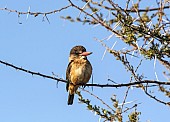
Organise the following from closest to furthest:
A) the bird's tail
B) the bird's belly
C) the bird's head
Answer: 1. the bird's belly
2. the bird's head
3. the bird's tail

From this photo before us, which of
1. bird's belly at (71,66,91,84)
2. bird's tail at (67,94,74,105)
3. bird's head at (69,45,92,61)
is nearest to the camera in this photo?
bird's belly at (71,66,91,84)

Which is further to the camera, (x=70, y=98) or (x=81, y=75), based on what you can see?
A: (x=70, y=98)

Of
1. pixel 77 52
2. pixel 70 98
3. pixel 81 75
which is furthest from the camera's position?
pixel 70 98

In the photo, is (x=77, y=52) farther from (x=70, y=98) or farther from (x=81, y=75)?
(x=70, y=98)

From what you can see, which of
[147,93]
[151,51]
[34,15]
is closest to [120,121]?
[147,93]

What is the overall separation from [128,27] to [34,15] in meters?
1.01

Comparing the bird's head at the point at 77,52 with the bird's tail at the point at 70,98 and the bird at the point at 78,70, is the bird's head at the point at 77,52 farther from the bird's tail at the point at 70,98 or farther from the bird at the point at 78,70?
the bird's tail at the point at 70,98

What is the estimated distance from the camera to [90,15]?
3738 millimetres

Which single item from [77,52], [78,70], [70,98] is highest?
[77,52]

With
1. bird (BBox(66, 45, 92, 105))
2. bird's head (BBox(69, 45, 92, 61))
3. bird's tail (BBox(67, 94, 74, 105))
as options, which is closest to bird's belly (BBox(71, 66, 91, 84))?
bird (BBox(66, 45, 92, 105))

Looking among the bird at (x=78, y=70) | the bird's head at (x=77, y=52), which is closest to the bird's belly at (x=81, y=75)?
the bird at (x=78, y=70)

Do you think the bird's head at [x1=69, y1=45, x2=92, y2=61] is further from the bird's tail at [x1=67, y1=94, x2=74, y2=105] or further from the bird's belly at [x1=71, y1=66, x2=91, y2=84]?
the bird's tail at [x1=67, y1=94, x2=74, y2=105]

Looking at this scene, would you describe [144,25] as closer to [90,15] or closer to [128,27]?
[128,27]

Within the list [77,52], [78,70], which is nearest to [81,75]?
[78,70]
